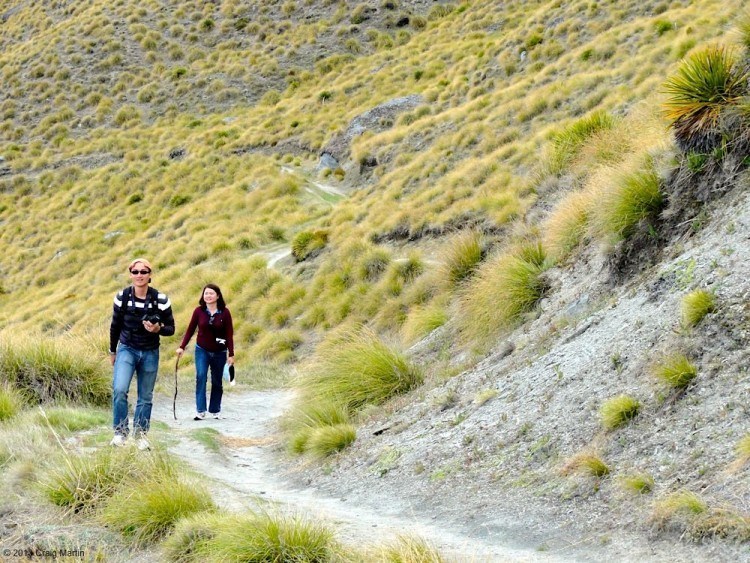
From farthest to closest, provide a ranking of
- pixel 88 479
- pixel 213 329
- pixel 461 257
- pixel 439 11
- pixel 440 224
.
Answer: pixel 439 11 < pixel 440 224 < pixel 461 257 < pixel 213 329 < pixel 88 479

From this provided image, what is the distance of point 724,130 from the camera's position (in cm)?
740

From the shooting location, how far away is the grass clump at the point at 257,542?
485 cm

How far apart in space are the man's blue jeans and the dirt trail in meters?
0.58

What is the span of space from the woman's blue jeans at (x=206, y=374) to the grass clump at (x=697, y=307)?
6.81 meters

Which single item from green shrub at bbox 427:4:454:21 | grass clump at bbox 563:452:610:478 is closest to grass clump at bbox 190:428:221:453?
grass clump at bbox 563:452:610:478

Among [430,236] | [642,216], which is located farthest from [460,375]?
[430,236]

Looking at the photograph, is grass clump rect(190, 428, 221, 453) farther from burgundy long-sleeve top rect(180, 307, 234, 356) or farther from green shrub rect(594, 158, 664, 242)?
green shrub rect(594, 158, 664, 242)

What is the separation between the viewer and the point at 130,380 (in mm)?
7930

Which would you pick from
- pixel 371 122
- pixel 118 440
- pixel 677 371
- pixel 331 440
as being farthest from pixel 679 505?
pixel 371 122

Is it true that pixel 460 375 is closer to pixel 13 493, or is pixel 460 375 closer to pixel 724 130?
pixel 724 130

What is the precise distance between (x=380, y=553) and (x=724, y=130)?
5248mm

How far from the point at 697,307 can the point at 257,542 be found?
3.64m

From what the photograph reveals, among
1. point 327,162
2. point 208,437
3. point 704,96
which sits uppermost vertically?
point 327,162

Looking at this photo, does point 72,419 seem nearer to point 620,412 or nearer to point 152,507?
point 152,507
